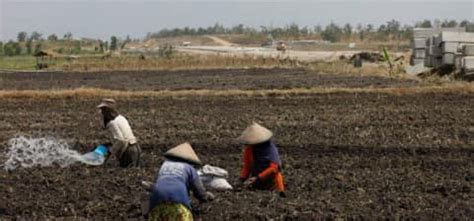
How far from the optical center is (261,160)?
8984mm

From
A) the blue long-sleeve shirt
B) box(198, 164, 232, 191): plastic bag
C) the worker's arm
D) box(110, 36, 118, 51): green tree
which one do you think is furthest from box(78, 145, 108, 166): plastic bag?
box(110, 36, 118, 51): green tree

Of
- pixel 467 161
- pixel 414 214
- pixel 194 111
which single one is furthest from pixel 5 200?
pixel 194 111

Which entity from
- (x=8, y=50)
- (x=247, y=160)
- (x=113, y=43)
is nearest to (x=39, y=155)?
(x=247, y=160)

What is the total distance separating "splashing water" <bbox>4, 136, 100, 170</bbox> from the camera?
11.7 m

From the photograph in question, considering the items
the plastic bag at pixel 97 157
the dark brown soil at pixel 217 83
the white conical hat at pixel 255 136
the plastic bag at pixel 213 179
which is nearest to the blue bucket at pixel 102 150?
the plastic bag at pixel 97 157

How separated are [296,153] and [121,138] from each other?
117 inches

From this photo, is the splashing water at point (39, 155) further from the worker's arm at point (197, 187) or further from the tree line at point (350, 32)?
the tree line at point (350, 32)

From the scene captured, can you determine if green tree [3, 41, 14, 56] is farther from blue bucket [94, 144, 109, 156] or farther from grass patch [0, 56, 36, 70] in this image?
blue bucket [94, 144, 109, 156]

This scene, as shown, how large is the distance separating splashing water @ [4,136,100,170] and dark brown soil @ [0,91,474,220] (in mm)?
374

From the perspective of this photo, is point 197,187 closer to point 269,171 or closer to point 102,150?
point 269,171

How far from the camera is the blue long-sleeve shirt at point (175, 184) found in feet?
22.8

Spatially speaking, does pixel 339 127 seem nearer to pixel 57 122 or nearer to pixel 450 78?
pixel 57 122

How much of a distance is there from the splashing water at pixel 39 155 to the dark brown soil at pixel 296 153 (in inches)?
14.7

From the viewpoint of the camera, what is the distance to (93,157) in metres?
11.6
